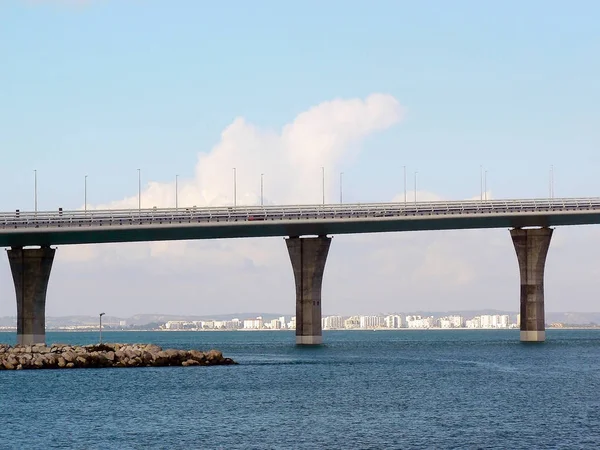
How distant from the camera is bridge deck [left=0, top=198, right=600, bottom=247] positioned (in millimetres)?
109438

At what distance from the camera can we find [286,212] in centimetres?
11488

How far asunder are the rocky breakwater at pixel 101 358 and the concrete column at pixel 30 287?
60.5 ft

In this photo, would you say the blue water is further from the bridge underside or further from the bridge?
the bridge underside

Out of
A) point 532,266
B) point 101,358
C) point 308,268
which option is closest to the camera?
point 101,358

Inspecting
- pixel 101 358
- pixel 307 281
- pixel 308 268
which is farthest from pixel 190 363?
pixel 308 268

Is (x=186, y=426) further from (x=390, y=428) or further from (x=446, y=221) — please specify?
(x=446, y=221)

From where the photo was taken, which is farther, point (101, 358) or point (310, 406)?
point (101, 358)

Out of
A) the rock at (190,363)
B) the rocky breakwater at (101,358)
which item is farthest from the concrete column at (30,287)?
the rock at (190,363)

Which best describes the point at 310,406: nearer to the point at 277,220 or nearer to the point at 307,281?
the point at 277,220

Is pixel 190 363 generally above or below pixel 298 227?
below

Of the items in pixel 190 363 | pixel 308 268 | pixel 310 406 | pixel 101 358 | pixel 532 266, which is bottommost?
pixel 310 406

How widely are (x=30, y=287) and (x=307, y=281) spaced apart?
29331 millimetres

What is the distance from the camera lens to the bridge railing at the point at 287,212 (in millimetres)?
109256

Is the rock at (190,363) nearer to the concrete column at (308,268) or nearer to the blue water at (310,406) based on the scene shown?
the blue water at (310,406)
